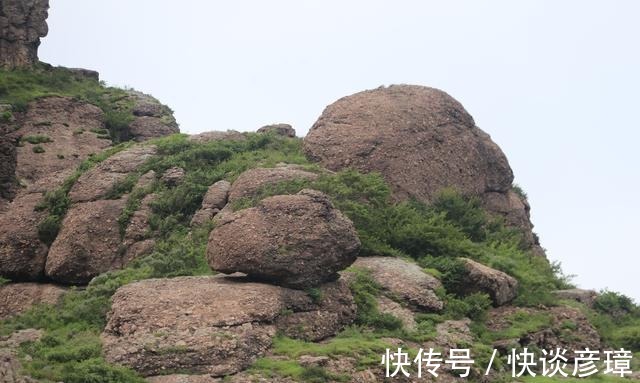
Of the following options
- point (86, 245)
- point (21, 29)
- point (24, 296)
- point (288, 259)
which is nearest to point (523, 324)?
point (288, 259)

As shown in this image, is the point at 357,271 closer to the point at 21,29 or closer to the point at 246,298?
the point at 246,298

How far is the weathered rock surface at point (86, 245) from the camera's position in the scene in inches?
1308

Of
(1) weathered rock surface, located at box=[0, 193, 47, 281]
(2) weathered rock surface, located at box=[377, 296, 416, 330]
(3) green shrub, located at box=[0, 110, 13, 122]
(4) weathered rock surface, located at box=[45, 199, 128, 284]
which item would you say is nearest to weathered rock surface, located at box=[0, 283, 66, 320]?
(1) weathered rock surface, located at box=[0, 193, 47, 281]

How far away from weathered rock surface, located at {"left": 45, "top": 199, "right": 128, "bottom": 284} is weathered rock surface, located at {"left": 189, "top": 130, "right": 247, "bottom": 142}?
26.7 ft

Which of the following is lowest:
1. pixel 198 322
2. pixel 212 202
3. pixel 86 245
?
pixel 198 322

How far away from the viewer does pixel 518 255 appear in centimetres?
3647

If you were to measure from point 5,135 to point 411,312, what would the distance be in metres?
19.9

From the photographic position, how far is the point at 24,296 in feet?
106

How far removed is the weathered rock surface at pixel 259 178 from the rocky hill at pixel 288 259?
9 cm

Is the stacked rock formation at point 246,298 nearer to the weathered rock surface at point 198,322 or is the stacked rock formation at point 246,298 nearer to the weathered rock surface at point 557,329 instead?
the weathered rock surface at point 198,322

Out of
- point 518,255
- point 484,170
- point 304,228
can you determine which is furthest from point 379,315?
point 484,170

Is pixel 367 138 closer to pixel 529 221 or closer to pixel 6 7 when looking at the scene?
pixel 529 221

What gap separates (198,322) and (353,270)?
8.04 meters

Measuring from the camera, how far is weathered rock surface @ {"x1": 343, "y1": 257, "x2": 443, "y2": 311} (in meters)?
29.1
